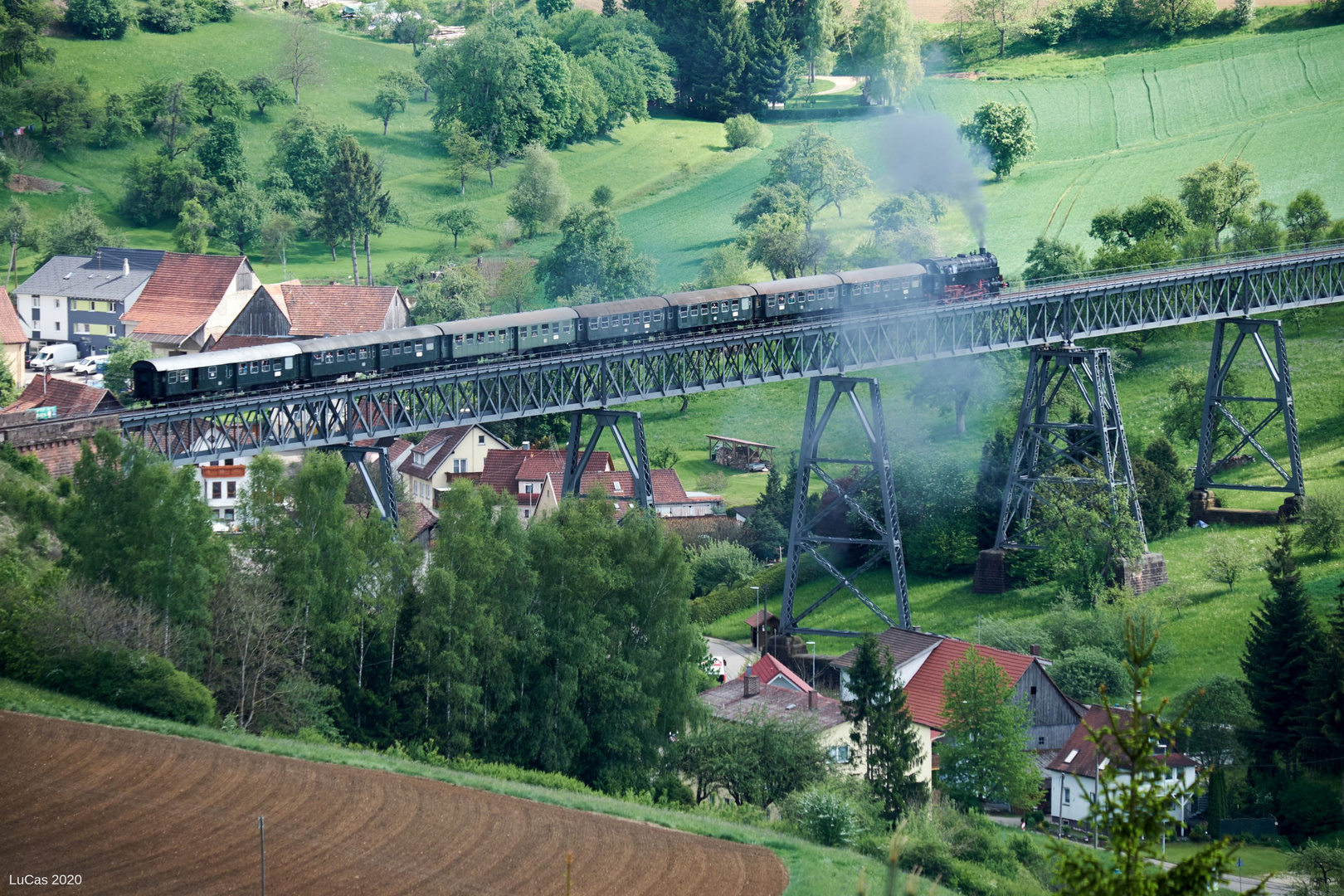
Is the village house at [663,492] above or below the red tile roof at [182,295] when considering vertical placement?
below

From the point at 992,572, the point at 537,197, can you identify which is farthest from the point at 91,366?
the point at 992,572

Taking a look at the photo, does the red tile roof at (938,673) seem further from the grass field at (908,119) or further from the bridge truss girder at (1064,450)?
the grass field at (908,119)

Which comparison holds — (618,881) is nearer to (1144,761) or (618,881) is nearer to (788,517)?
(1144,761)

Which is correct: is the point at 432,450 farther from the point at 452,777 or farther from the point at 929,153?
the point at 452,777

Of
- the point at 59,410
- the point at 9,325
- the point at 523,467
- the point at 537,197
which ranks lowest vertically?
the point at 523,467

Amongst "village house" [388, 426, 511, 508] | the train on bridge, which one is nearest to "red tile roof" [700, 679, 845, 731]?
the train on bridge

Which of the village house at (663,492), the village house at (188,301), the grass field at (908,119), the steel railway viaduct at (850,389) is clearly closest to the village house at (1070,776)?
the steel railway viaduct at (850,389)

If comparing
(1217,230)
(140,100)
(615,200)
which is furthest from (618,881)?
(140,100)

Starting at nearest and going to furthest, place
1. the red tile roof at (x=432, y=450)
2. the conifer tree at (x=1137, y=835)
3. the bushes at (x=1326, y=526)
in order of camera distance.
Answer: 1. the conifer tree at (x=1137, y=835)
2. the bushes at (x=1326, y=526)
3. the red tile roof at (x=432, y=450)
